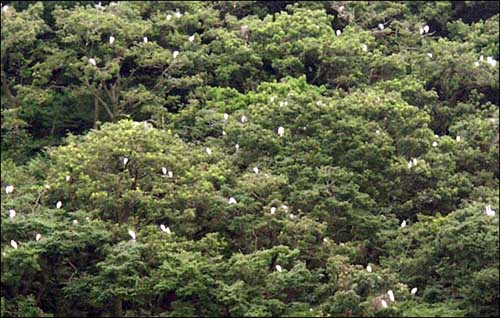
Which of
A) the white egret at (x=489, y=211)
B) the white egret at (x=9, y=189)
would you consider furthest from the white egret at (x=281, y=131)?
the white egret at (x=9, y=189)

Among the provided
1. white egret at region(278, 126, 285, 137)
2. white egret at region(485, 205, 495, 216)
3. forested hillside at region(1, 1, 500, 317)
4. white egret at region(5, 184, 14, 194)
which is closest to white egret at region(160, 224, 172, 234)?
forested hillside at region(1, 1, 500, 317)

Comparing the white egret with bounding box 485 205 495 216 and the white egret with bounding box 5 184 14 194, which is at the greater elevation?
the white egret with bounding box 485 205 495 216

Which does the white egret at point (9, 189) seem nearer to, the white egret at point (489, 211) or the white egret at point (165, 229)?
the white egret at point (165, 229)

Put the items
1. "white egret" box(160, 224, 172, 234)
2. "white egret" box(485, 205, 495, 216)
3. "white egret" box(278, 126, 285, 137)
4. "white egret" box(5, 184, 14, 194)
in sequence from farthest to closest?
"white egret" box(278, 126, 285, 137) < "white egret" box(5, 184, 14, 194) < "white egret" box(160, 224, 172, 234) < "white egret" box(485, 205, 495, 216)

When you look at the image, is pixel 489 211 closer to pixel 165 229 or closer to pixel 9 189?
pixel 165 229

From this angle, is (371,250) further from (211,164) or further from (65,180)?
(65,180)

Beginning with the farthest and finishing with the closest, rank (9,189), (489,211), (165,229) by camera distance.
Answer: (9,189), (165,229), (489,211)

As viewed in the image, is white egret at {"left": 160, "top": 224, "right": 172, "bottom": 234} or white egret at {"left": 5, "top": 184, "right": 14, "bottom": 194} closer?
white egret at {"left": 160, "top": 224, "right": 172, "bottom": 234}

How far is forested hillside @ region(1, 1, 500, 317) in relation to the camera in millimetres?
12016

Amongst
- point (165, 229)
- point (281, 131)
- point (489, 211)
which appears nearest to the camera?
point (489, 211)

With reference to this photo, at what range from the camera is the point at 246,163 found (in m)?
14.1

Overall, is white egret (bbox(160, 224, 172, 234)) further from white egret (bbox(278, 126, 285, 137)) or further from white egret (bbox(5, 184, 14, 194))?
white egret (bbox(278, 126, 285, 137))

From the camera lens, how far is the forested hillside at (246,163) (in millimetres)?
12016

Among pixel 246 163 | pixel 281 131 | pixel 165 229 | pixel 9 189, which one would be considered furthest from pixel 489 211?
pixel 9 189
